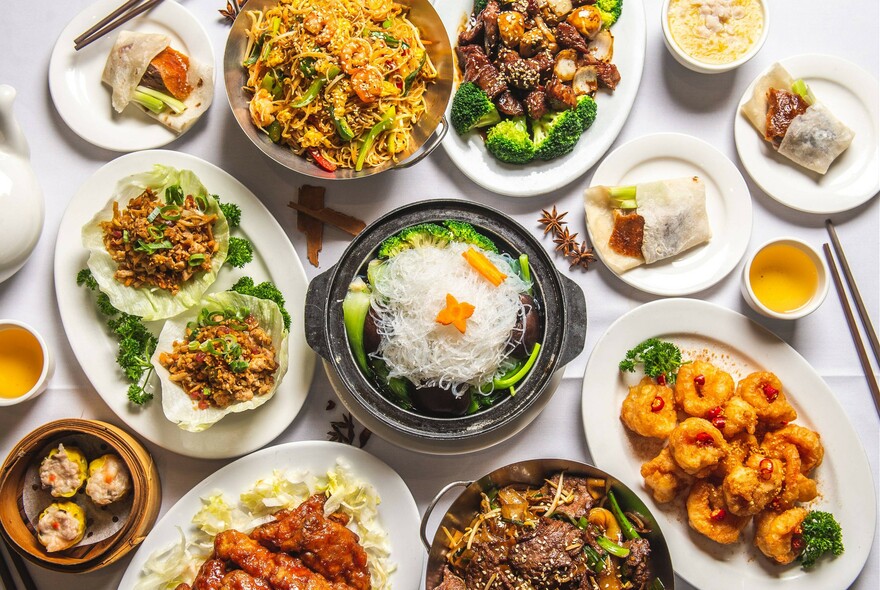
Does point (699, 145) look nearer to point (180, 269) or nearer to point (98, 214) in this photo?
point (180, 269)

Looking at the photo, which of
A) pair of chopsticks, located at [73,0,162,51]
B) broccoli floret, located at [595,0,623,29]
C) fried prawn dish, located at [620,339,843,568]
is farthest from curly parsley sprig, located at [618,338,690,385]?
pair of chopsticks, located at [73,0,162,51]

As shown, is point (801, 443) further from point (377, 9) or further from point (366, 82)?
point (377, 9)

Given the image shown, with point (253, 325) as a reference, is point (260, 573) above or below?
below

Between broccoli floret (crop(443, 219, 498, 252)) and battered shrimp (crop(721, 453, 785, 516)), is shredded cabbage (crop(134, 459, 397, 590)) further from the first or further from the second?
battered shrimp (crop(721, 453, 785, 516))

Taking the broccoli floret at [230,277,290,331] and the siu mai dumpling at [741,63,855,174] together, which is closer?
the broccoli floret at [230,277,290,331]

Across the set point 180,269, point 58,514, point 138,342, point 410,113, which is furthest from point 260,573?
point 410,113

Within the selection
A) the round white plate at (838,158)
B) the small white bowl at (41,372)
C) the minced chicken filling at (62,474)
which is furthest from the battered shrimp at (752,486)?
the small white bowl at (41,372)
